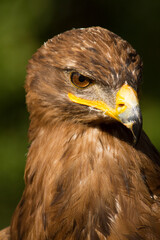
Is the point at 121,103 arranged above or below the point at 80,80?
below

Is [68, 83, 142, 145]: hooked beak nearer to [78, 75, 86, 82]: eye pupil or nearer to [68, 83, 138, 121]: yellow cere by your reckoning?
[68, 83, 138, 121]: yellow cere

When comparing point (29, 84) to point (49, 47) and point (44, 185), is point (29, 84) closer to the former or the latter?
point (49, 47)

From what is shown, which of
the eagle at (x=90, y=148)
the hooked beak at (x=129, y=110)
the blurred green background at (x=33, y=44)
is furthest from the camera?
the blurred green background at (x=33, y=44)

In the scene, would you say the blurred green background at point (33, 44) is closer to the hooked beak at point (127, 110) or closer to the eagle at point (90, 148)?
the eagle at point (90, 148)

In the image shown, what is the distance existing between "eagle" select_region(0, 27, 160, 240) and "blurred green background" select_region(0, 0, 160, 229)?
1958 millimetres

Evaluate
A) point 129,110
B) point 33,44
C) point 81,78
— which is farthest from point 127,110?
point 33,44

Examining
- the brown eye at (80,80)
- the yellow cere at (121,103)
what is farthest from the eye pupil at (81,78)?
the yellow cere at (121,103)

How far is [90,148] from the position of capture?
204cm

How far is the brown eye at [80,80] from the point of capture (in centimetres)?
200

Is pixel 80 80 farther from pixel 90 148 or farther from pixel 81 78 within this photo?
pixel 90 148

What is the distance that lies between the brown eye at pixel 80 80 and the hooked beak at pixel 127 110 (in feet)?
0.33

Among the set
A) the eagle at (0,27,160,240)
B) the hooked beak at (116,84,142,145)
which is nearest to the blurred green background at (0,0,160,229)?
the eagle at (0,27,160,240)

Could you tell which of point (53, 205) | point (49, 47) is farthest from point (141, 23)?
point (53, 205)

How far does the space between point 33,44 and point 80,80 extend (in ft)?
7.43
